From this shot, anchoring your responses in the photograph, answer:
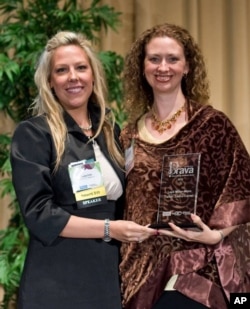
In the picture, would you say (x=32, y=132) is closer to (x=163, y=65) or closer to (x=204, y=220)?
(x=163, y=65)

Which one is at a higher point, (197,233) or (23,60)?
(23,60)

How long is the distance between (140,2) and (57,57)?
5.38ft

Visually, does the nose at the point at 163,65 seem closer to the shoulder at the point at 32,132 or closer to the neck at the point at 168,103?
the neck at the point at 168,103

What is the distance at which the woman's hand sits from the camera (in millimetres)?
1648

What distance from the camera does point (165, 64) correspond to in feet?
5.96

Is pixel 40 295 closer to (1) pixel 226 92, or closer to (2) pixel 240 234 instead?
(2) pixel 240 234

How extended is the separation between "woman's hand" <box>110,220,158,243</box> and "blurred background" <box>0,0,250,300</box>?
1.67 metres

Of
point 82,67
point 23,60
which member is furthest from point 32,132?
point 23,60

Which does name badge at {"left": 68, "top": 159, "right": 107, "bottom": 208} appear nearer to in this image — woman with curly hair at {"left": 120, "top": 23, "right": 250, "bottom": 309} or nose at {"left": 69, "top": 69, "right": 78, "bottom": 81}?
woman with curly hair at {"left": 120, "top": 23, "right": 250, "bottom": 309}

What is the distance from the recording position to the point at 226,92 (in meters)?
3.31

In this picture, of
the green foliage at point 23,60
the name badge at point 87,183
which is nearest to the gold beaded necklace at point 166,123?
the name badge at point 87,183

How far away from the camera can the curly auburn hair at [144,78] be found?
6.15 ft

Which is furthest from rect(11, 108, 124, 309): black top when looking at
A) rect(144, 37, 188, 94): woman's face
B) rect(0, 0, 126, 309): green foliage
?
rect(0, 0, 126, 309): green foliage

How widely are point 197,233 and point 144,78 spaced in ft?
1.93
